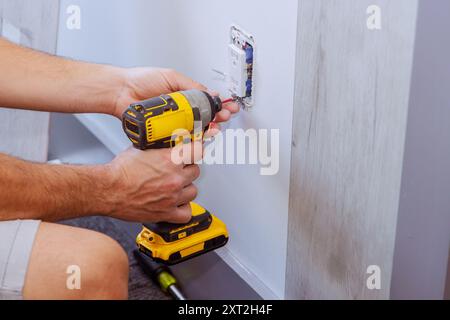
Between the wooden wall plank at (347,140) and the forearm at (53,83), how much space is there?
0.41 metres

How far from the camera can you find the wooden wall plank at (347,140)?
106cm

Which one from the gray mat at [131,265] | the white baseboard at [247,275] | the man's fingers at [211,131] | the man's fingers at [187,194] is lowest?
the gray mat at [131,265]

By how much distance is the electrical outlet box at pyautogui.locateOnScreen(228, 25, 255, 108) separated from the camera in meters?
1.35

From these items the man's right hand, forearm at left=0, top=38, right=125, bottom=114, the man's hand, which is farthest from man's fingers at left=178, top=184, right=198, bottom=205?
forearm at left=0, top=38, right=125, bottom=114

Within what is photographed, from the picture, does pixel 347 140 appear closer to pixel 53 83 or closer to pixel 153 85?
pixel 153 85

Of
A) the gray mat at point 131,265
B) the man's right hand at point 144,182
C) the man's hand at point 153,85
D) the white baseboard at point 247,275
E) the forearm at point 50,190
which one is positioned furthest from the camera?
the gray mat at point 131,265

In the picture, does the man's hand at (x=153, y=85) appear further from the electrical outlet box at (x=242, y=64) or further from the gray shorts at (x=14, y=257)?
the gray shorts at (x=14, y=257)

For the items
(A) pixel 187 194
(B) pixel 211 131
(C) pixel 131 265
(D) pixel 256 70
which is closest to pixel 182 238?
(A) pixel 187 194

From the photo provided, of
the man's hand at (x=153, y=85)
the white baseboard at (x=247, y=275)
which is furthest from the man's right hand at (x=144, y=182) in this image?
the white baseboard at (x=247, y=275)

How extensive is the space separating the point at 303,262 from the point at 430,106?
43 centimetres

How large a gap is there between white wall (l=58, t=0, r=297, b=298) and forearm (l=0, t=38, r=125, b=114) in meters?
0.19

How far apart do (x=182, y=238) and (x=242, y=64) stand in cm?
35

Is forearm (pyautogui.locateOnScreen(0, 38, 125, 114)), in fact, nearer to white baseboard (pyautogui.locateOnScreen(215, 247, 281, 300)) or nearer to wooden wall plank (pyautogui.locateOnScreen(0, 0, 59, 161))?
wooden wall plank (pyautogui.locateOnScreen(0, 0, 59, 161))

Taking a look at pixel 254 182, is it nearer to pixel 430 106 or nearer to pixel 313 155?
pixel 313 155
